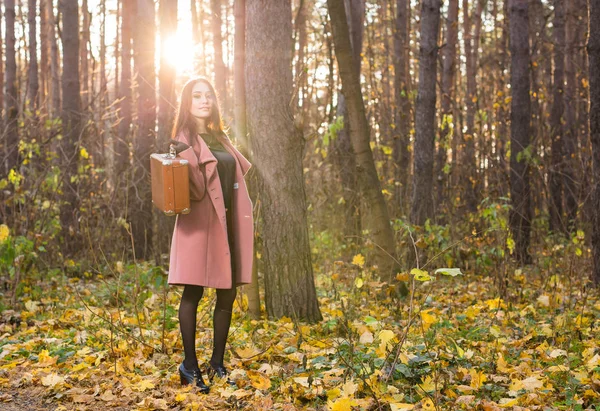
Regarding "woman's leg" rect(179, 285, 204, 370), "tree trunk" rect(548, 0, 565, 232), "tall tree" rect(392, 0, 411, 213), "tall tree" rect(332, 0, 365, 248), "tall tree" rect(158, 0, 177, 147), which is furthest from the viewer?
"tree trunk" rect(548, 0, 565, 232)

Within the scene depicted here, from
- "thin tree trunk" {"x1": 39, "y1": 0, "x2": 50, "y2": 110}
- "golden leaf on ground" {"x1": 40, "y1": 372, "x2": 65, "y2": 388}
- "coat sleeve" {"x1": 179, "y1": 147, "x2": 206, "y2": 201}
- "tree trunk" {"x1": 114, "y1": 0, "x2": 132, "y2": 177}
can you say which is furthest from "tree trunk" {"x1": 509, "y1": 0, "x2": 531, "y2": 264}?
"thin tree trunk" {"x1": 39, "y1": 0, "x2": 50, "y2": 110}

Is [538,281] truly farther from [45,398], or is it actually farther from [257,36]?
[45,398]

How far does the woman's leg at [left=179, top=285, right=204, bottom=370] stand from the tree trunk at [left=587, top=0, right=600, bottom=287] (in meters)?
4.99

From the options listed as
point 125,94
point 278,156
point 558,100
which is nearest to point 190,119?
point 278,156

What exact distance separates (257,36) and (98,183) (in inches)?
226

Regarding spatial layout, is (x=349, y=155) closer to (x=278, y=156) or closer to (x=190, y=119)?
(x=278, y=156)

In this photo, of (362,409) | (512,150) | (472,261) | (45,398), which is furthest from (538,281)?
(45,398)

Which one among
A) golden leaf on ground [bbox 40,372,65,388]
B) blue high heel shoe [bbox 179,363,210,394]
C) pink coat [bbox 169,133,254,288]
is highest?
pink coat [bbox 169,133,254,288]

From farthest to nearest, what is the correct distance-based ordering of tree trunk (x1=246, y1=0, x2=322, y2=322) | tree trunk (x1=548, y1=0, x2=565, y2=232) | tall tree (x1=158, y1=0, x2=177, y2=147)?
tree trunk (x1=548, y1=0, x2=565, y2=232), tall tree (x1=158, y1=0, x2=177, y2=147), tree trunk (x1=246, y1=0, x2=322, y2=322)

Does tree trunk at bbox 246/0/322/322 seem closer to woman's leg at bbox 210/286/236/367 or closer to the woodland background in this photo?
the woodland background

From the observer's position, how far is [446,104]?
49.4 feet

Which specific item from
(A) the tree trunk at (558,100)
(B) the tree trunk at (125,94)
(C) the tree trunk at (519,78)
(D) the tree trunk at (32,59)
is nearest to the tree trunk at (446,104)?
(C) the tree trunk at (519,78)

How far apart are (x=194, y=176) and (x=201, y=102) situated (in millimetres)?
575

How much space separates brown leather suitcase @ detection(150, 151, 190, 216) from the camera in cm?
423
